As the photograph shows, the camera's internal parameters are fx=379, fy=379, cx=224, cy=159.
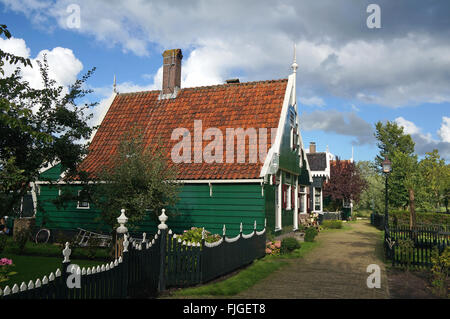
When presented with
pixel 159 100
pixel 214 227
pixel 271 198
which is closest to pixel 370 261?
pixel 271 198

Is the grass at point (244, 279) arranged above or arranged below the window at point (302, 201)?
below

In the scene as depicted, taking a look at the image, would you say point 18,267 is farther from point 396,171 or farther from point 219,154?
point 396,171

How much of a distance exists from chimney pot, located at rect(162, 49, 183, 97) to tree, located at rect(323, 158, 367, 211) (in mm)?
21234

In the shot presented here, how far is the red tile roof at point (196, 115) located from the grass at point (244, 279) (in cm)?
367

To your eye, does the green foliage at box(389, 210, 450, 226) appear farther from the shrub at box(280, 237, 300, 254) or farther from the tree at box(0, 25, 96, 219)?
the tree at box(0, 25, 96, 219)

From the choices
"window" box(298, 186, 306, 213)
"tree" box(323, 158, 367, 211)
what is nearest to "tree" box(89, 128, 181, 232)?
"window" box(298, 186, 306, 213)

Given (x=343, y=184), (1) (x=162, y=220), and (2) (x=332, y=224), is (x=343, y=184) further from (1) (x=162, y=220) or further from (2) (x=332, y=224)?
(1) (x=162, y=220)

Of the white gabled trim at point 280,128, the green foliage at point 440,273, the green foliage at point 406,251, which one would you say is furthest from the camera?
the white gabled trim at point 280,128

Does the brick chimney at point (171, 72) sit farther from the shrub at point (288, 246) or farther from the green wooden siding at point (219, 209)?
the shrub at point (288, 246)

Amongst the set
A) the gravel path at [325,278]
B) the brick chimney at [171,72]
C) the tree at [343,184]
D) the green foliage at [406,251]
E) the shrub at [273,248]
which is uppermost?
the brick chimney at [171,72]

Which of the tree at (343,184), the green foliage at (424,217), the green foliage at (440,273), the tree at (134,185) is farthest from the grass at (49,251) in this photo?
the tree at (343,184)

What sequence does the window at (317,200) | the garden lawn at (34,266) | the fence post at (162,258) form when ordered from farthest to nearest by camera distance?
the window at (317,200) → the garden lawn at (34,266) → the fence post at (162,258)

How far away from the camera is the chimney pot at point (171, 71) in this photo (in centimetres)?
2064

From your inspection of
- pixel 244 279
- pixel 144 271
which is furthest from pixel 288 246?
pixel 144 271
